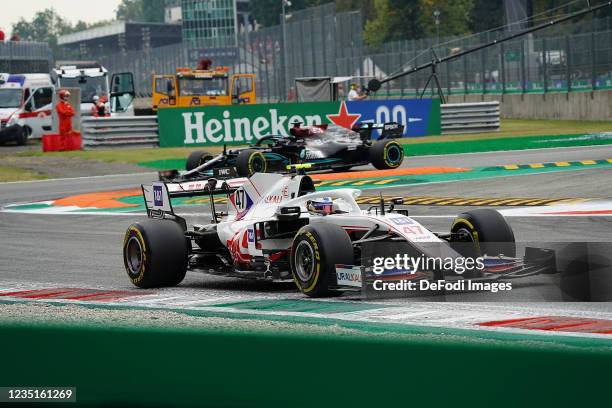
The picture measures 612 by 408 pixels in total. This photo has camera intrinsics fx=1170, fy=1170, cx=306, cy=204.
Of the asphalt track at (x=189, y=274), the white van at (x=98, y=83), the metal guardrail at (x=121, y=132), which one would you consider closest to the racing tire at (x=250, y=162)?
the asphalt track at (x=189, y=274)

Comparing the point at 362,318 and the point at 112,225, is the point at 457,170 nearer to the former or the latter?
the point at 112,225

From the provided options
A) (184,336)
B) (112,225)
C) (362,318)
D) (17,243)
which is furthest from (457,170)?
(184,336)

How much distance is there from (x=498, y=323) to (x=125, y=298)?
12.0 ft

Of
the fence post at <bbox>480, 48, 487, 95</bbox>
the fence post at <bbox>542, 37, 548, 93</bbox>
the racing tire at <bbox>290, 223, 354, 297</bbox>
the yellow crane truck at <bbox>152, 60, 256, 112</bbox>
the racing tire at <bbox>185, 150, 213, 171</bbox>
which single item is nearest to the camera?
the racing tire at <bbox>290, 223, 354, 297</bbox>

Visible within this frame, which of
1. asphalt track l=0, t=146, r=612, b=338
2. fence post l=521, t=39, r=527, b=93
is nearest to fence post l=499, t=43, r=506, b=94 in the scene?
fence post l=521, t=39, r=527, b=93

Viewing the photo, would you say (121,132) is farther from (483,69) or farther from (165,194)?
(165,194)

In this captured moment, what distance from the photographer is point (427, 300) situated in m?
8.84

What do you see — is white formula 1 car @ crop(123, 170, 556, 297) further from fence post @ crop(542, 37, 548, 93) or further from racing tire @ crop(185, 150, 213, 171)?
fence post @ crop(542, 37, 548, 93)

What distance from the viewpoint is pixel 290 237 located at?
33.4 feet

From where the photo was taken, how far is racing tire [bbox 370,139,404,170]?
23.9 m

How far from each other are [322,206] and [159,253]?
161cm

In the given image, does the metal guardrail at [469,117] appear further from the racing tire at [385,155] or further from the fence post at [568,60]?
the racing tire at [385,155]

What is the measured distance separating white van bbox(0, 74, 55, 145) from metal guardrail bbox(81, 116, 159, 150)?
7.64 meters

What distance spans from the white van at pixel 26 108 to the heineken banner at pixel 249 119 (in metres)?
8.93
